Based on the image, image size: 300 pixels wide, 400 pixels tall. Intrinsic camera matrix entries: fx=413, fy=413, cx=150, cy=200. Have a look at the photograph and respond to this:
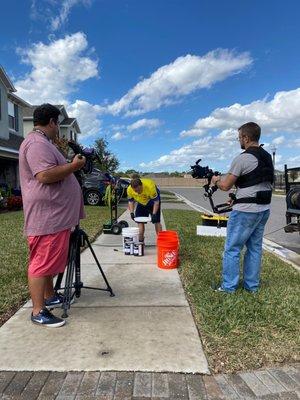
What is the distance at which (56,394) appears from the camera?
2775 millimetres

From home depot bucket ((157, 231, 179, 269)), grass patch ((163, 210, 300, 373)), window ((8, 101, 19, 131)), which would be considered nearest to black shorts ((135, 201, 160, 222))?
home depot bucket ((157, 231, 179, 269))

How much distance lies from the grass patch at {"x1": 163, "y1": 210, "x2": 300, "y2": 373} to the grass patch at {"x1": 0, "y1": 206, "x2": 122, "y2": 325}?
198cm

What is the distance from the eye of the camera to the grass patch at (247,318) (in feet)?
10.8

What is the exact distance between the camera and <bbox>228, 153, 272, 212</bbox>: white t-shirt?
4512mm

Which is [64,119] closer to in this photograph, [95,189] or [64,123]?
[64,123]

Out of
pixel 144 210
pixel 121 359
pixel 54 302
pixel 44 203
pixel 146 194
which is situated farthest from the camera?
pixel 144 210

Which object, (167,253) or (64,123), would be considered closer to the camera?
(167,253)

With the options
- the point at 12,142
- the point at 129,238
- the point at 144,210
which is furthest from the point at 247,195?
the point at 12,142

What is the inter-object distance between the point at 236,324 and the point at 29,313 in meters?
2.11

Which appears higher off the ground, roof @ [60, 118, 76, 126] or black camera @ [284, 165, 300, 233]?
roof @ [60, 118, 76, 126]

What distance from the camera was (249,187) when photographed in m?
4.60

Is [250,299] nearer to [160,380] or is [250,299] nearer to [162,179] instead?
[160,380]

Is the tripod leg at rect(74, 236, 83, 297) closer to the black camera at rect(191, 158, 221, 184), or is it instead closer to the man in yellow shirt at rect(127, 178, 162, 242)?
the black camera at rect(191, 158, 221, 184)

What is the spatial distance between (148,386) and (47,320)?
4.66 ft
